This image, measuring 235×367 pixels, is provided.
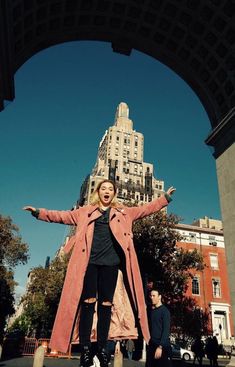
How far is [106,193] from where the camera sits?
4.99m

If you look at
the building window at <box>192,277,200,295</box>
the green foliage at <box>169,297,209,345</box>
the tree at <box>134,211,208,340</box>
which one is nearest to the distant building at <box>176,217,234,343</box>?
the building window at <box>192,277,200,295</box>

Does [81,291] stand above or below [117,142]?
below

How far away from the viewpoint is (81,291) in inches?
161

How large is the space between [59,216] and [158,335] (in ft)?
9.43

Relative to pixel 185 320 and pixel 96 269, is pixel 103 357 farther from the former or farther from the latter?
pixel 185 320

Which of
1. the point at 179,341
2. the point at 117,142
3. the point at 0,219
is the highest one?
the point at 117,142

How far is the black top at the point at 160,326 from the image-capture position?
18.2 ft

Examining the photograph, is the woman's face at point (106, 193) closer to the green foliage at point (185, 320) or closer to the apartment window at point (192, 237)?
the green foliage at point (185, 320)

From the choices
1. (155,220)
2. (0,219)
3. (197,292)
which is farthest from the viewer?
(197,292)

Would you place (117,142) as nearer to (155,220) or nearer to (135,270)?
(155,220)

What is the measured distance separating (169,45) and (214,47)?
2203 millimetres

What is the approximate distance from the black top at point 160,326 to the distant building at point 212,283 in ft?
145

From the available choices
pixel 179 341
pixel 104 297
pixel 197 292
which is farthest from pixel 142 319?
pixel 197 292

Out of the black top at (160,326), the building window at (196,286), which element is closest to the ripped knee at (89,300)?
the black top at (160,326)
